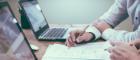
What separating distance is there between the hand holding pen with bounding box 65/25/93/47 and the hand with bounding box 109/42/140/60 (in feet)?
0.99

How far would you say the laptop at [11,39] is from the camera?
87 cm

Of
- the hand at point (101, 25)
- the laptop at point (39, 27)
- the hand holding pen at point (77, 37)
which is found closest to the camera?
the hand holding pen at point (77, 37)

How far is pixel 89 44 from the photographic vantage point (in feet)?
4.45

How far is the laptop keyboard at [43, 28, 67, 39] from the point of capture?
4.76 feet

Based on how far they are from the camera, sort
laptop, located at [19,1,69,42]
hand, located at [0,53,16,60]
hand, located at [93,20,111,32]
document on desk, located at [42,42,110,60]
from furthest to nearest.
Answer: hand, located at [93,20,111,32] < laptop, located at [19,1,69,42] < document on desk, located at [42,42,110,60] < hand, located at [0,53,16,60]

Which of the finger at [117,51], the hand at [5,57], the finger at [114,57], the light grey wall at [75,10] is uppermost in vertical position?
the hand at [5,57]

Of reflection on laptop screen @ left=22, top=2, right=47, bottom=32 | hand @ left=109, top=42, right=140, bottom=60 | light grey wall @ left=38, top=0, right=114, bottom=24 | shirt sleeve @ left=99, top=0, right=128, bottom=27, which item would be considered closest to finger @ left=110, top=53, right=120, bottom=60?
hand @ left=109, top=42, right=140, bottom=60

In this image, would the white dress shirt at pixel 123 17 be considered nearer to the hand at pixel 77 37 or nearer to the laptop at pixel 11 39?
the hand at pixel 77 37

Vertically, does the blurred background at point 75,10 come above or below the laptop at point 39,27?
below

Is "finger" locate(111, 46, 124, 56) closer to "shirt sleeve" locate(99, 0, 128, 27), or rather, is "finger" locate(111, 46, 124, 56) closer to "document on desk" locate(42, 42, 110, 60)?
"document on desk" locate(42, 42, 110, 60)

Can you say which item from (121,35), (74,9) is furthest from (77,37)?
(74,9)

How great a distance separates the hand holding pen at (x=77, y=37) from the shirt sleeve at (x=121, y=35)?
0.11 m

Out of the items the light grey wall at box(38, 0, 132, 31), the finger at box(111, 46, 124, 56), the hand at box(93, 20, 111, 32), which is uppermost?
the finger at box(111, 46, 124, 56)

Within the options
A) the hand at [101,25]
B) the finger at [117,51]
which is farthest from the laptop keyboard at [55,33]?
the finger at [117,51]
